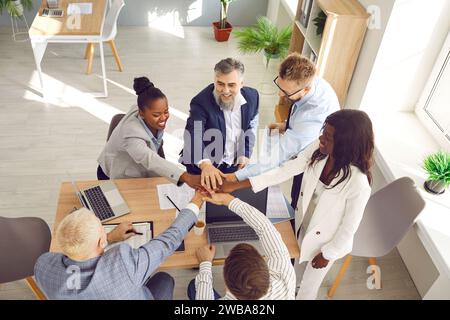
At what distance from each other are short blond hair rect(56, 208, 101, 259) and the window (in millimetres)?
2704

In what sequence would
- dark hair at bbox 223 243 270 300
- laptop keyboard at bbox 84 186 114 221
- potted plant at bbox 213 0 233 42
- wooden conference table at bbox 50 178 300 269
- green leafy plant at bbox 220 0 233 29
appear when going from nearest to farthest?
dark hair at bbox 223 243 270 300 < wooden conference table at bbox 50 178 300 269 < laptop keyboard at bbox 84 186 114 221 < green leafy plant at bbox 220 0 233 29 < potted plant at bbox 213 0 233 42

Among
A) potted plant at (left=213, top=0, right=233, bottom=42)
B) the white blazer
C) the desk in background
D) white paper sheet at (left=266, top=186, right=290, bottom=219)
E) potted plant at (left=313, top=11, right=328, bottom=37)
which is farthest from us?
potted plant at (left=213, top=0, right=233, bottom=42)

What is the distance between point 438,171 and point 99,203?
7.43 feet

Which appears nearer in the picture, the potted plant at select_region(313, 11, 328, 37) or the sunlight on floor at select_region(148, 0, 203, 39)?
the potted plant at select_region(313, 11, 328, 37)

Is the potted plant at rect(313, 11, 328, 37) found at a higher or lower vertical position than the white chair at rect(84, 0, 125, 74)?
higher

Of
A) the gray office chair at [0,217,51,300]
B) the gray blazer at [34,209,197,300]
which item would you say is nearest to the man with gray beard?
the gray blazer at [34,209,197,300]

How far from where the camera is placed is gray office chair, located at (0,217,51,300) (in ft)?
8.07

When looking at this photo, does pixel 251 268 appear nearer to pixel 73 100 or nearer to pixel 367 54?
pixel 367 54

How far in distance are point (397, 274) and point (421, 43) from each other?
184 cm

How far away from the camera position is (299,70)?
2592 mm

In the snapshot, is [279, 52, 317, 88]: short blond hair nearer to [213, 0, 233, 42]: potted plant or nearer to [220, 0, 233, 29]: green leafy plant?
[220, 0, 233, 29]: green leafy plant

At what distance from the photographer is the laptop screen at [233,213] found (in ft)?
7.73

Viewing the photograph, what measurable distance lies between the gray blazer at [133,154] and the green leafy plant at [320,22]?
2157 mm
